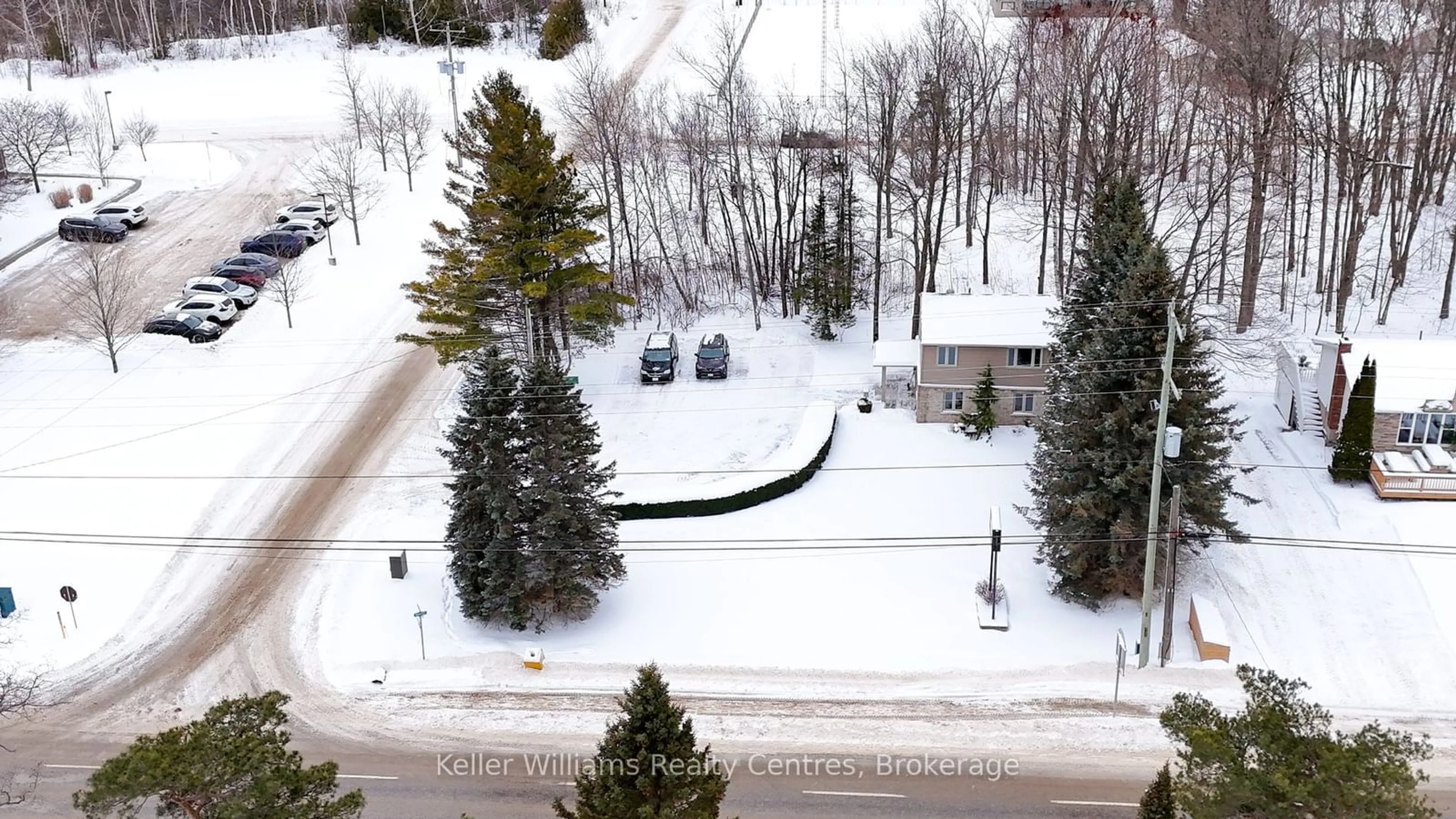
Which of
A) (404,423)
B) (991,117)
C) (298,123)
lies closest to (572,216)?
Answer: (404,423)

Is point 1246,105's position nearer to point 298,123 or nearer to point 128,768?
point 128,768

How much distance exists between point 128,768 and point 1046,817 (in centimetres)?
1583

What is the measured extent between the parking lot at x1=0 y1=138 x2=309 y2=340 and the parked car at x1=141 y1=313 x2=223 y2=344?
2485 millimetres

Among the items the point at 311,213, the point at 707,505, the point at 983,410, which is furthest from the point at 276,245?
the point at 983,410

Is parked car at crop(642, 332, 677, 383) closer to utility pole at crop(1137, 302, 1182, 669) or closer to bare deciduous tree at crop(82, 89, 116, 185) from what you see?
utility pole at crop(1137, 302, 1182, 669)

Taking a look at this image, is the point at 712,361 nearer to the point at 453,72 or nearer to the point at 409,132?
the point at 453,72

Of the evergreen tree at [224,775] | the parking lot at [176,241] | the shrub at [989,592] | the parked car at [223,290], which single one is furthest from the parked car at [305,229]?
the evergreen tree at [224,775]

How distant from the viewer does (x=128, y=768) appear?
1428 centimetres

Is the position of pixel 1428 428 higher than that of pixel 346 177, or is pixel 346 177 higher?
pixel 346 177

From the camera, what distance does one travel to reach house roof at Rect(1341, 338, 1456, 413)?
32.8 metres

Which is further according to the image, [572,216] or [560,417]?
[572,216]

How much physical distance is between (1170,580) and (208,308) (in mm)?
35672

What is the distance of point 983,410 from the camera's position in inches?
1453

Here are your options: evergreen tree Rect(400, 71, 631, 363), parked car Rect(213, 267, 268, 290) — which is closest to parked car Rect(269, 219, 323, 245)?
parked car Rect(213, 267, 268, 290)
